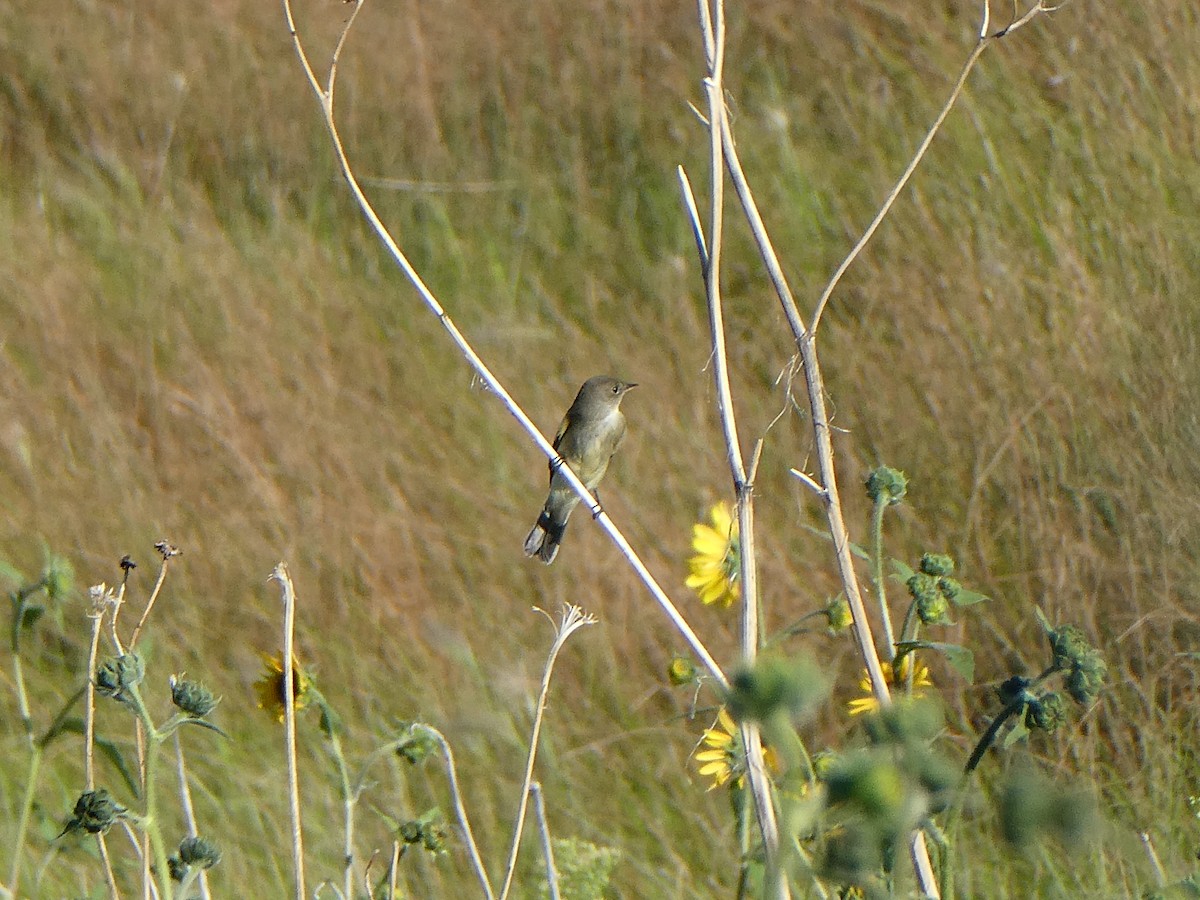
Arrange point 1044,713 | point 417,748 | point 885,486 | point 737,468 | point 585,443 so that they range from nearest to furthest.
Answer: point 1044,713 → point 737,468 → point 885,486 → point 417,748 → point 585,443

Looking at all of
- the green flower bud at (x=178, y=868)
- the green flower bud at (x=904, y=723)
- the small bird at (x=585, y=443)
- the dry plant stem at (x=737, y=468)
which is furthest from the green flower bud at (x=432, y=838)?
the small bird at (x=585, y=443)

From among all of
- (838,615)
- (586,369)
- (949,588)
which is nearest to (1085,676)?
(949,588)

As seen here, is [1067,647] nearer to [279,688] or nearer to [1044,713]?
[1044,713]

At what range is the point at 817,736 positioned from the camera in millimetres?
2949

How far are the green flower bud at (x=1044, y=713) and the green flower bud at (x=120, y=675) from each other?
787mm

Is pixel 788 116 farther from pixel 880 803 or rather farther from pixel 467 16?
pixel 880 803

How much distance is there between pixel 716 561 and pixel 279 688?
587 mm

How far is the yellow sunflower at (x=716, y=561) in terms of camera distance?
1.86m

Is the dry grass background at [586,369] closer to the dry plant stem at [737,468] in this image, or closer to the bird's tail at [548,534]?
the bird's tail at [548,534]

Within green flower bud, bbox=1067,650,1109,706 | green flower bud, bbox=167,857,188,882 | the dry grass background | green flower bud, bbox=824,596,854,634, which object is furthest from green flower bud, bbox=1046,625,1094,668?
the dry grass background

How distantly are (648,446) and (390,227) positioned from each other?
5.39 feet

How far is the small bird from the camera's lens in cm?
331

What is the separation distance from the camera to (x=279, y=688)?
6.58 feet

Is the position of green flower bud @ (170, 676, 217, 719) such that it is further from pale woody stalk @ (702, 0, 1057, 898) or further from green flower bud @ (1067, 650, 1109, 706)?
green flower bud @ (1067, 650, 1109, 706)
